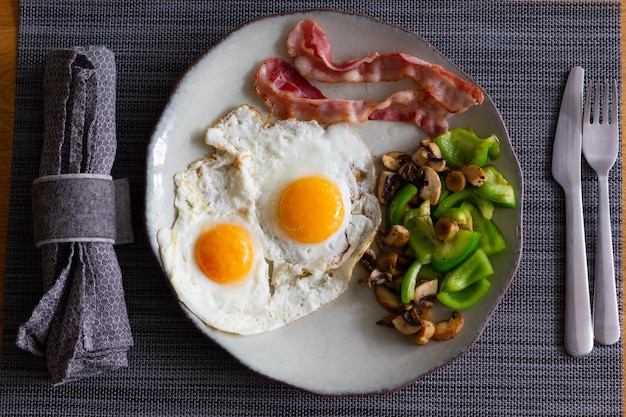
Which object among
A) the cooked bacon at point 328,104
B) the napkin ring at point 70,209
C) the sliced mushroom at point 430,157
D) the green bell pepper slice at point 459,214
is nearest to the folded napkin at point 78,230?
the napkin ring at point 70,209

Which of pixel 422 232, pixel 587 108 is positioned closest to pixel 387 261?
pixel 422 232

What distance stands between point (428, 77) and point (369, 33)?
30 centimetres

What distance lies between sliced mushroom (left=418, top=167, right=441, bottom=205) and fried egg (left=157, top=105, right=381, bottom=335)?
0.66 feet

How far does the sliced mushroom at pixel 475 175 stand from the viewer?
7.88ft

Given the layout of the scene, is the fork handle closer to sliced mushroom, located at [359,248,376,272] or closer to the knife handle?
the knife handle

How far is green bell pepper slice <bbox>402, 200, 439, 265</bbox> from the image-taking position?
2.43m

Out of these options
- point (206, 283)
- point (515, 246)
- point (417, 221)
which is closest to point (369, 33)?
point (417, 221)

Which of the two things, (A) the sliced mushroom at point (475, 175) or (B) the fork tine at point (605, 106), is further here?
(B) the fork tine at point (605, 106)

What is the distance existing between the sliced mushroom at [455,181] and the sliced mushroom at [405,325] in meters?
0.53

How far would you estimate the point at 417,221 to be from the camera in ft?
8.02

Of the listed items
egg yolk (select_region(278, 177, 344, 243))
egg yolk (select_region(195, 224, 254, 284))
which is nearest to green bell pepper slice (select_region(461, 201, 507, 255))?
egg yolk (select_region(278, 177, 344, 243))

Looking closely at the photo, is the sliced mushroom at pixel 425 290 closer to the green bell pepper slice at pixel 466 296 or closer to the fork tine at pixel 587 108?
the green bell pepper slice at pixel 466 296

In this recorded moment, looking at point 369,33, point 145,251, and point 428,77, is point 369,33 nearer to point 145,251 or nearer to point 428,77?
point 428,77

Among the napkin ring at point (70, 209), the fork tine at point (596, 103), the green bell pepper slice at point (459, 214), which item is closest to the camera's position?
the napkin ring at point (70, 209)
